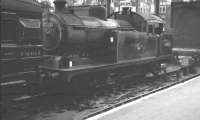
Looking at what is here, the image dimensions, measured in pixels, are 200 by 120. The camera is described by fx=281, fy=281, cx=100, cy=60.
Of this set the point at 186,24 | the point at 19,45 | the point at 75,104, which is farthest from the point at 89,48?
the point at 186,24

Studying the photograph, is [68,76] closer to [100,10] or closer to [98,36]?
[98,36]

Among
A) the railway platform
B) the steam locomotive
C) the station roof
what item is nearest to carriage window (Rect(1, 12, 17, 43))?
the station roof

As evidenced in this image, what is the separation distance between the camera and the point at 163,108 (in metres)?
7.60

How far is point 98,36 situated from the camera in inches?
378

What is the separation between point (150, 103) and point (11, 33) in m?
4.28

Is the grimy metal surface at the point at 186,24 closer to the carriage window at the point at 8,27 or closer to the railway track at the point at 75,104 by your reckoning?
the railway track at the point at 75,104

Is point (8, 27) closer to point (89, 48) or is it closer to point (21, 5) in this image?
point (21, 5)

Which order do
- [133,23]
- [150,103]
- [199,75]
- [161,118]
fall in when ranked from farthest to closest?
[199,75]
[133,23]
[150,103]
[161,118]

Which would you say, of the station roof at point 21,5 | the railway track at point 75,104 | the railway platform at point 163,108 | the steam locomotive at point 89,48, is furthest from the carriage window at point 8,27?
the railway platform at point 163,108

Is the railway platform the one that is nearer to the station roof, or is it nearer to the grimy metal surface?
the station roof

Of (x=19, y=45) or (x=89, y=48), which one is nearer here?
(x=19, y=45)

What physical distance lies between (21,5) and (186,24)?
438 inches

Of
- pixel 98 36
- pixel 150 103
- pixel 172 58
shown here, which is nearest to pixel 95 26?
pixel 98 36

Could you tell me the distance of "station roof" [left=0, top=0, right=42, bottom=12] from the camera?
6.63 metres
